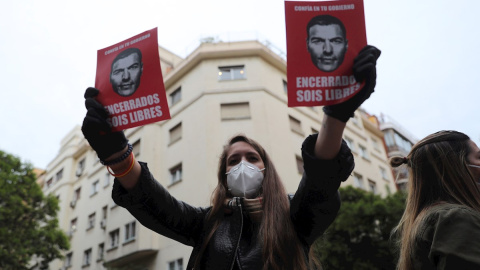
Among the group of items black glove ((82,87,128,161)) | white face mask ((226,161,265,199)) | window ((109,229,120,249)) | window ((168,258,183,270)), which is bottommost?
window ((168,258,183,270))

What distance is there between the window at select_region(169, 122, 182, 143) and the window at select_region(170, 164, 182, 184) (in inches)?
61.0

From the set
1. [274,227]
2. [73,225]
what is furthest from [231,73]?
[274,227]

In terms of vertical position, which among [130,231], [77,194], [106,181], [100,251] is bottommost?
[100,251]

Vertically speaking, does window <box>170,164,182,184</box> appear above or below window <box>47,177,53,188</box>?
below

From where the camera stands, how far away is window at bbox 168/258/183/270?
18314mm

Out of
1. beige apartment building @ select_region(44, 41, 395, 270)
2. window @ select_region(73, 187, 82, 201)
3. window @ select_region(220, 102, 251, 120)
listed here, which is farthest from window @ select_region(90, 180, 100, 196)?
window @ select_region(220, 102, 251, 120)

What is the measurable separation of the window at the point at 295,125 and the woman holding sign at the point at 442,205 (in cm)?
1886

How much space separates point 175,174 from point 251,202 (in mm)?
18970

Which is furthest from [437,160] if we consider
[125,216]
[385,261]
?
[125,216]

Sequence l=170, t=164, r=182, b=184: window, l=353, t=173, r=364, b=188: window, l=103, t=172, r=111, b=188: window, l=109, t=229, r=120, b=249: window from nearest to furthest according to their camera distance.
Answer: l=170, t=164, r=182, b=184: window, l=109, t=229, r=120, b=249: window, l=353, t=173, r=364, b=188: window, l=103, t=172, r=111, b=188: window

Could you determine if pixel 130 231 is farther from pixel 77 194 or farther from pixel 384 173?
pixel 384 173

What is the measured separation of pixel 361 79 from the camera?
5.75ft

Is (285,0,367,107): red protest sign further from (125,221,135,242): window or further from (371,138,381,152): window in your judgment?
(371,138,381,152): window

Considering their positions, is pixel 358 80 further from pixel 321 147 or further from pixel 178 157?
pixel 178 157
